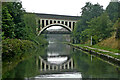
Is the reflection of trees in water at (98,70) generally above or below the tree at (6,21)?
below

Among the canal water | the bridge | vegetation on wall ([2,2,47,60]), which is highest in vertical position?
the bridge

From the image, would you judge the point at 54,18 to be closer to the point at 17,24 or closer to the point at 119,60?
the point at 17,24

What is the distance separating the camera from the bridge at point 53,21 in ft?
188

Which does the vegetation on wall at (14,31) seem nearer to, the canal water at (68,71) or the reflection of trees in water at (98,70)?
the canal water at (68,71)

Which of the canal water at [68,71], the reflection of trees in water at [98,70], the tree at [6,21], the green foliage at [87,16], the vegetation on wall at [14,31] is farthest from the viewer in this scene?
the green foliage at [87,16]

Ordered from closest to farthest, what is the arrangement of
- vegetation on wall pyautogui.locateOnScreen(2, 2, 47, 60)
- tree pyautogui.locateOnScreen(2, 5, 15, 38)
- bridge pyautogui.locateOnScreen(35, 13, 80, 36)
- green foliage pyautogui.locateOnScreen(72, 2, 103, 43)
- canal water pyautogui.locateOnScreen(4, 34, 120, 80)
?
canal water pyautogui.locateOnScreen(4, 34, 120, 80) → vegetation on wall pyautogui.locateOnScreen(2, 2, 47, 60) → tree pyautogui.locateOnScreen(2, 5, 15, 38) → green foliage pyautogui.locateOnScreen(72, 2, 103, 43) → bridge pyautogui.locateOnScreen(35, 13, 80, 36)

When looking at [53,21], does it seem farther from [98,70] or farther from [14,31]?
[98,70]

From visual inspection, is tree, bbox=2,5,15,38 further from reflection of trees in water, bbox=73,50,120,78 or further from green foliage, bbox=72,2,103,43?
green foliage, bbox=72,2,103,43

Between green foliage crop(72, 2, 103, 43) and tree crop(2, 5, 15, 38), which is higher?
green foliage crop(72, 2, 103, 43)

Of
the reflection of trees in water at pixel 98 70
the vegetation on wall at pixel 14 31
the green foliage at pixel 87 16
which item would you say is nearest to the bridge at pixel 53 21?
the green foliage at pixel 87 16

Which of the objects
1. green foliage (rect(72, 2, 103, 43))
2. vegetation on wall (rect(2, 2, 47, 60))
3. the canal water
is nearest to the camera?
the canal water

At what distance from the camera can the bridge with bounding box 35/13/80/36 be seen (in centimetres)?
5717

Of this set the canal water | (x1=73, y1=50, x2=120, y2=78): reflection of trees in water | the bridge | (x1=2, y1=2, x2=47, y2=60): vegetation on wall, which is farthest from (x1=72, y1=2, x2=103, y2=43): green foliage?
(x1=73, y1=50, x2=120, y2=78): reflection of trees in water

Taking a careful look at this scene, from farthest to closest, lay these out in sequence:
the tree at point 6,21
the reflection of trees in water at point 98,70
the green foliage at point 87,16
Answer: the green foliage at point 87,16 < the tree at point 6,21 < the reflection of trees in water at point 98,70
